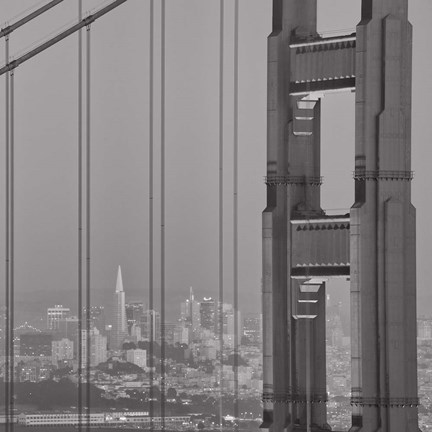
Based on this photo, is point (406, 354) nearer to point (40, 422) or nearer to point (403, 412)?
point (403, 412)

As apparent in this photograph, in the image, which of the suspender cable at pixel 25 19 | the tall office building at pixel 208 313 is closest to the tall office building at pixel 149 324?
the tall office building at pixel 208 313

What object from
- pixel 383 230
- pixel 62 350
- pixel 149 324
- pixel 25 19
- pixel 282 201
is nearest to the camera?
pixel 383 230

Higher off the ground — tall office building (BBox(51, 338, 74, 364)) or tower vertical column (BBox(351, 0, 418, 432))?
tower vertical column (BBox(351, 0, 418, 432))

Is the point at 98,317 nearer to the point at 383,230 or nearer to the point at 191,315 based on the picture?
the point at 191,315

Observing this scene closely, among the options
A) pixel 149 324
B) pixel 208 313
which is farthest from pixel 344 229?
pixel 149 324

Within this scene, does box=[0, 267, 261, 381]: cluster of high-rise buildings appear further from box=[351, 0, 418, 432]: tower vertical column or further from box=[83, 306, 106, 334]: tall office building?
box=[351, 0, 418, 432]: tower vertical column

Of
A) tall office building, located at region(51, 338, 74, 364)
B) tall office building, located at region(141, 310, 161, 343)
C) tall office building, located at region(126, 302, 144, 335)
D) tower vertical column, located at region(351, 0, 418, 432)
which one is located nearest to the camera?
tower vertical column, located at region(351, 0, 418, 432)

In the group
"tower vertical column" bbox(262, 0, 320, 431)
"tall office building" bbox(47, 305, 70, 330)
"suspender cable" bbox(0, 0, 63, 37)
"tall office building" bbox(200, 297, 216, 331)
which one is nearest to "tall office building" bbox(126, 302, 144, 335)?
"tall office building" bbox(47, 305, 70, 330)

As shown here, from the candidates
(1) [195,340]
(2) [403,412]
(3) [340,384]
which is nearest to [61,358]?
(1) [195,340]
